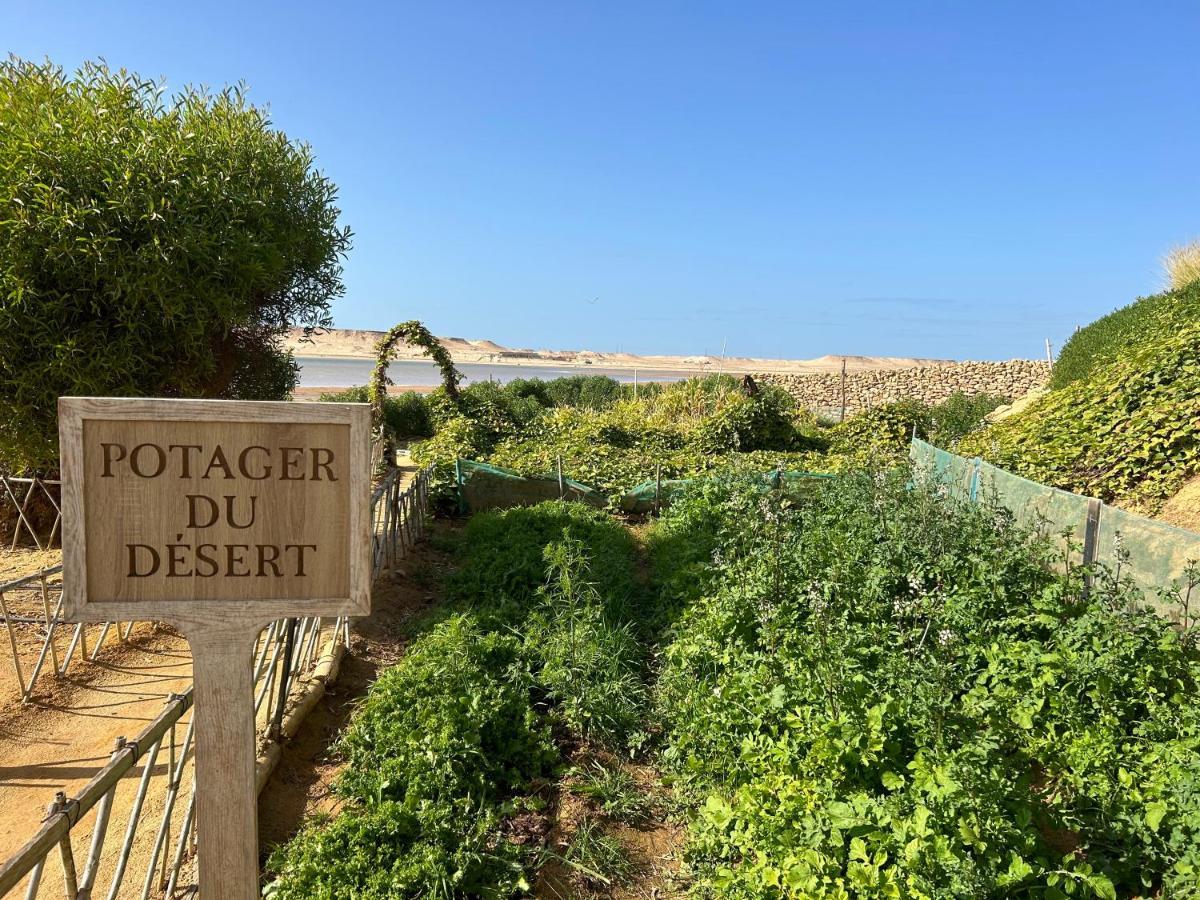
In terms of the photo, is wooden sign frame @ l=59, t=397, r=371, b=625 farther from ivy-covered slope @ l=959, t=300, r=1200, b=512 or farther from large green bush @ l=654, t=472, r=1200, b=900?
ivy-covered slope @ l=959, t=300, r=1200, b=512

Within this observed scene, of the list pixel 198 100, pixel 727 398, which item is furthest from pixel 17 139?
pixel 727 398

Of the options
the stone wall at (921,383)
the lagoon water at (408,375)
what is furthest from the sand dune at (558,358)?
the stone wall at (921,383)

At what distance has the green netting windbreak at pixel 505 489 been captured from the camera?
1008 centimetres

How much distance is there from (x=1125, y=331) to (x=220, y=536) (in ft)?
47.2

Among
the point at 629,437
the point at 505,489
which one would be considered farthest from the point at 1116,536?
the point at 629,437

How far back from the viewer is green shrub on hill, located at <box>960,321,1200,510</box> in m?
7.18

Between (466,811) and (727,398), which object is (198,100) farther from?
(727,398)

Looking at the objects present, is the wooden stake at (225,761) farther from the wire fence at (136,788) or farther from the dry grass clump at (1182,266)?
the dry grass clump at (1182,266)

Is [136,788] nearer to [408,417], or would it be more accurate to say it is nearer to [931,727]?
[931,727]

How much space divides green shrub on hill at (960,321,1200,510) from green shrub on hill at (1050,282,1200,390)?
680 millimetres

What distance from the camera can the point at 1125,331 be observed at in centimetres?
1202

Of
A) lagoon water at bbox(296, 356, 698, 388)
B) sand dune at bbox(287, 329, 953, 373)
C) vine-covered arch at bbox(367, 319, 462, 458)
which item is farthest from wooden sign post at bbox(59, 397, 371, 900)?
sand dune at bbox(287, 329, 953, 373)

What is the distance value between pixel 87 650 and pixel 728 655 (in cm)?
490

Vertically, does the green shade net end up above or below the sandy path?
above
